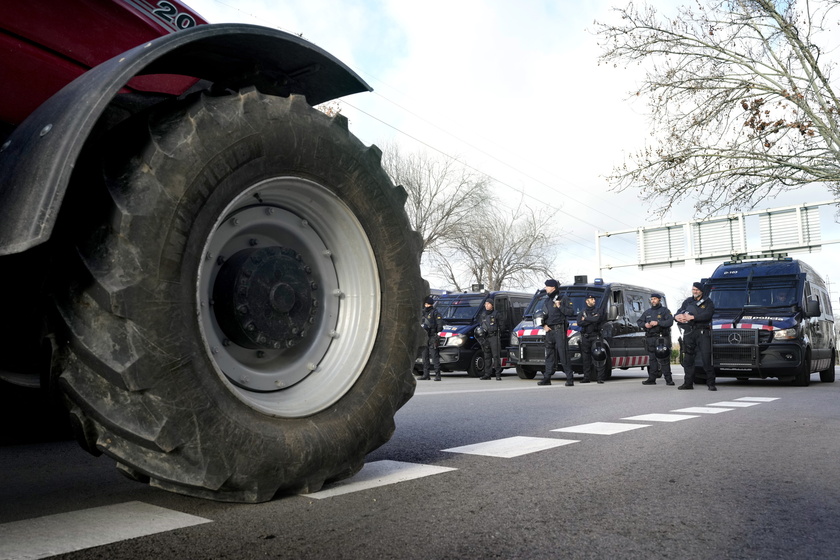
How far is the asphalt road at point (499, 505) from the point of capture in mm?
2178

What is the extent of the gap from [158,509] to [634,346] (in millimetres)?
16310

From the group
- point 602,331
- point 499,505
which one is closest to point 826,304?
point 602,331

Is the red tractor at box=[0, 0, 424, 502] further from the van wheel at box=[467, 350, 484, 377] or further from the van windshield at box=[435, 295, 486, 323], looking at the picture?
the van windshield at box=[435, 295, 486, 323]

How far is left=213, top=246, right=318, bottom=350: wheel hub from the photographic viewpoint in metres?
2.52

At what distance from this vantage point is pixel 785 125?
45.3 feet

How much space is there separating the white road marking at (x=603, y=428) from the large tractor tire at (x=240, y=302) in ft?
8.58

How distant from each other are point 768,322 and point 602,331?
3345mm

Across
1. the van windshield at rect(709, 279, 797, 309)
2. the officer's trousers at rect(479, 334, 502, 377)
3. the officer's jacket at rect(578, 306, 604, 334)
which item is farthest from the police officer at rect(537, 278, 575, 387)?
the van windshield at rect(709, 279, 797, 309)

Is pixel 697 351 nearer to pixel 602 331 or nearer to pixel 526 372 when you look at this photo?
pixel 602 331

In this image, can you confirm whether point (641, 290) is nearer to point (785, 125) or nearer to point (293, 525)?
point (785, 125)

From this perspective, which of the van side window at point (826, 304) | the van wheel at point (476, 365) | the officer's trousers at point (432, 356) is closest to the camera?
the van side window at point (826, 304)

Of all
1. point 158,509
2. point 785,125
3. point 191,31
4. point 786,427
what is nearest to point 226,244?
point 191,31

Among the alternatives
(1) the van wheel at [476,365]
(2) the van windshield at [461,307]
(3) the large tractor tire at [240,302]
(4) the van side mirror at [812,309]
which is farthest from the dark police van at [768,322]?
(3) the large tractor tire at [240,302]

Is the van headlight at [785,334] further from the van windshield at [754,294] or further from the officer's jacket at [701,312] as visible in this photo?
the officer's jacket at [701,312]
